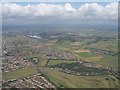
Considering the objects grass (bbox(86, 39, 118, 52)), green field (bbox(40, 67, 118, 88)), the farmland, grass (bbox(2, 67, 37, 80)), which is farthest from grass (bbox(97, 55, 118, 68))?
grass (bbox(2, 67, 37, 80))

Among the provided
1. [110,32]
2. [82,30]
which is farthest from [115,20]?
[82,30]

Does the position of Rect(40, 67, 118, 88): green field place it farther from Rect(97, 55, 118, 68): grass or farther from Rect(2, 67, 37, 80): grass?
Rect(97, 55, 118, 68): grass

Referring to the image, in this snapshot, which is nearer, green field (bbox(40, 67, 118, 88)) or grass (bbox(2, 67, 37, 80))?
green field (bbox(40, 67, 118, 88))

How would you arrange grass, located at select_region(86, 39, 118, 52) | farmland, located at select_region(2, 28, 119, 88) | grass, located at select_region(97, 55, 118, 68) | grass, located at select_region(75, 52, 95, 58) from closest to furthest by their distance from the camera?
farmland, located at select_region(2, 28, 119, 88)
grass, located at select_region(97, 55, 118, 68)
grass, located at select_region(75, 52, 95, 58)
grass, located at select_region(86, 39, 118, 52)

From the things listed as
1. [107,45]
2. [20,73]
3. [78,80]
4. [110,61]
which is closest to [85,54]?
[110,61]

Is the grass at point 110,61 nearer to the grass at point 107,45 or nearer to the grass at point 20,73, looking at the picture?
the grass at point 107,45

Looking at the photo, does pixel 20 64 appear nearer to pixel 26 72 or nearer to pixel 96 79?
pixel 26 72
